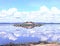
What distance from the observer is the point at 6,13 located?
8.64ft

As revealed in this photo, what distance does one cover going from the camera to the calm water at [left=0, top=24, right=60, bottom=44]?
8.61 feet

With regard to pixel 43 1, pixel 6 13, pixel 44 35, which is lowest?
pixel 44 35

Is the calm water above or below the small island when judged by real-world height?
below

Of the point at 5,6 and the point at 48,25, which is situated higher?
the point at 5,6

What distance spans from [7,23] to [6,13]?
0.15 m

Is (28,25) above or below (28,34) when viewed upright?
above

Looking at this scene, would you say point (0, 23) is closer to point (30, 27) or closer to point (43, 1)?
point (30, 27)

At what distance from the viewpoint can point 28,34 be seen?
264 centimetres

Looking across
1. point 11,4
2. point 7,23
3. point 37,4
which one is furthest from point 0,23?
point 37,4

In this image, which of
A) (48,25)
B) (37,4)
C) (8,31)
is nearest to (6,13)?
(8,31)

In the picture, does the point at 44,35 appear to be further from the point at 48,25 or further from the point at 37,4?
the point at 37,4

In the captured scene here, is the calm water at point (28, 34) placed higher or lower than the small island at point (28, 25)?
lower

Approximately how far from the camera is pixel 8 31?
2.62 m

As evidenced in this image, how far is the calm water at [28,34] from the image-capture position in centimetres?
262
